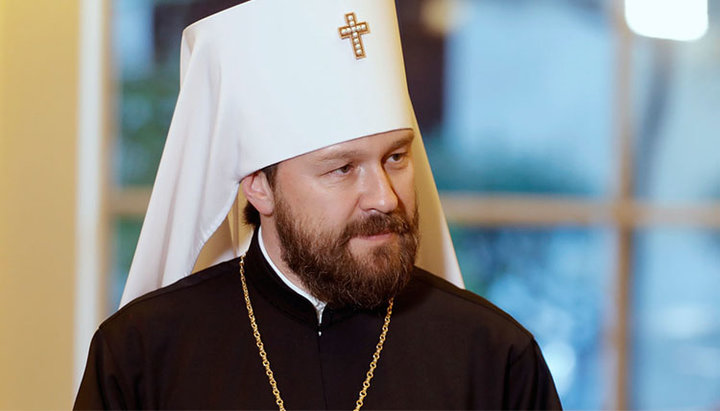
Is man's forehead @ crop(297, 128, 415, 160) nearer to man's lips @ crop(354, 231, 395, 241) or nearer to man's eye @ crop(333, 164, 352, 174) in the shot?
man's eye @ crop(333, 164, 352, 174)

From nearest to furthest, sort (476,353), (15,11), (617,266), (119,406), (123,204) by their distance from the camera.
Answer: (119,406) → (476,353) → (15,11) → (123,204) → (617,266)

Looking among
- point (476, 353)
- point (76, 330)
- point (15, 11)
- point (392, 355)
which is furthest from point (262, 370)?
point (15, 11)

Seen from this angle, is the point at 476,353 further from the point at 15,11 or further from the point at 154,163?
the point at 15,11

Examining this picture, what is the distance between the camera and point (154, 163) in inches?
172

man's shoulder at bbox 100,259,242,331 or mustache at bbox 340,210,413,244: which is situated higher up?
mustache at bbox 340,210,413,244

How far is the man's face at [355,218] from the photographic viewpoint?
217cm

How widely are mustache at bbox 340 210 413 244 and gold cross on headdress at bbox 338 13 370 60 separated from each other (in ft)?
1.46

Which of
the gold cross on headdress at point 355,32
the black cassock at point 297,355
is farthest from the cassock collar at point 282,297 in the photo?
the gold cross on headdress at point 355,32

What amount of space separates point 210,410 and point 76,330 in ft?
7.12

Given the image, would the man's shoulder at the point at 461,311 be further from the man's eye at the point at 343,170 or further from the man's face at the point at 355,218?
the man's eye at the point at 343,170

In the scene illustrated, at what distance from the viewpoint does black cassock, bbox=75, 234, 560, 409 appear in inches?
87.7

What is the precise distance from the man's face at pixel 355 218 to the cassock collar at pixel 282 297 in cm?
9

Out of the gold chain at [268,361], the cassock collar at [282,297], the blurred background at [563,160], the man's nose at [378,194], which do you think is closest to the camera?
the man's nose at [378,194]

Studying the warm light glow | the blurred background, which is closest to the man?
the blurred background
